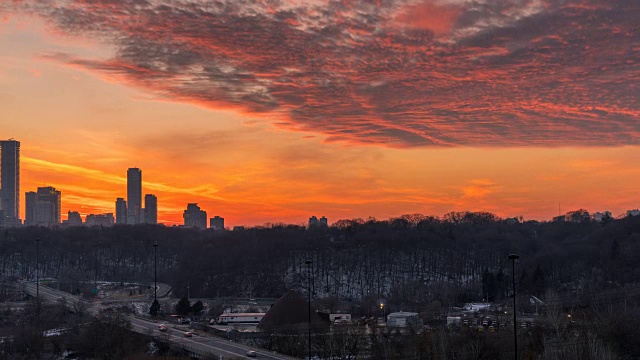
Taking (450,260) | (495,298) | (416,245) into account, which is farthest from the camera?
(416,245)

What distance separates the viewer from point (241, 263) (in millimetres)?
122625

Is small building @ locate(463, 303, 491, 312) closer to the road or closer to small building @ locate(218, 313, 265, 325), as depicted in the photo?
small building @ locate(218, 313, 265, 325)

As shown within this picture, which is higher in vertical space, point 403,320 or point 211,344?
point 211,344

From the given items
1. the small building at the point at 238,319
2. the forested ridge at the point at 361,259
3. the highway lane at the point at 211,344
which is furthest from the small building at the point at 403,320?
the forested ridge at the point at 361,259

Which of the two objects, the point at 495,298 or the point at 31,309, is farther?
the point at 495,298

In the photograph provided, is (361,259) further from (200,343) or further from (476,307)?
(200,343)

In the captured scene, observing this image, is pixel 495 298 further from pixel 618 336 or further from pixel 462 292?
pixel 618 336

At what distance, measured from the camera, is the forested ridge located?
319 ft

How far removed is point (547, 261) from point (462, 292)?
69.6 ft

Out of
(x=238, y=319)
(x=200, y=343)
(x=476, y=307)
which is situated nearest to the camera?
(x=200, y=343)

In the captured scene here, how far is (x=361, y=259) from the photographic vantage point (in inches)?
4791

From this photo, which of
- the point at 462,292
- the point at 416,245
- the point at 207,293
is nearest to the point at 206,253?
the point at 207,293

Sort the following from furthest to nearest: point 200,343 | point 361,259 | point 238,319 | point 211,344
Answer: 1. point 361,259
2. point 238,319
3. point 200,343
4. point 211,344

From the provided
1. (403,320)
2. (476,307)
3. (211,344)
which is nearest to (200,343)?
(211,344)
